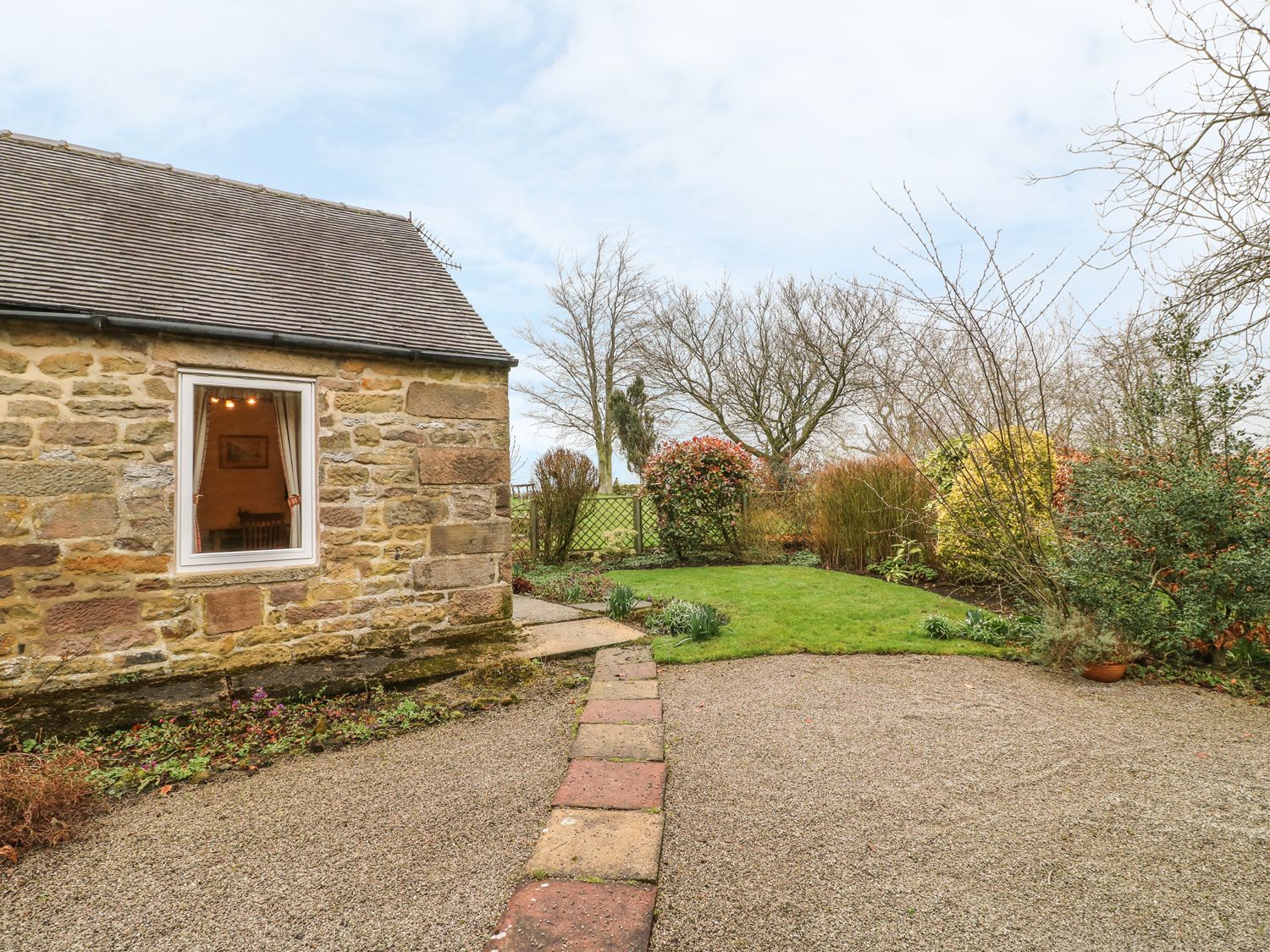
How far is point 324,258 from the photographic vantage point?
5.60 meters

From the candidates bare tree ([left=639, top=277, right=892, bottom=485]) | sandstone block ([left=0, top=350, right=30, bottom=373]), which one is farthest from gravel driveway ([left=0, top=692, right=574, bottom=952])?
bare tree ([left=639, top=277, right=892, bottom=485])

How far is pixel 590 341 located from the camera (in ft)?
78.9

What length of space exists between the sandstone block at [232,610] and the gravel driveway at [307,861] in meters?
1.23

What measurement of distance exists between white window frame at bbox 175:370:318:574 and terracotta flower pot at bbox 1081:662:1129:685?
5598 millimetres

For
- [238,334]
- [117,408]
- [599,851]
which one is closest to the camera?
[599,851]

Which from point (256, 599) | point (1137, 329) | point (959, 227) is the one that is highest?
point (959, 227)

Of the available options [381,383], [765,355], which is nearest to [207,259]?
[381,383]

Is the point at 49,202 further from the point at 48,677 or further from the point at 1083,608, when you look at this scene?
the point at 1083,608

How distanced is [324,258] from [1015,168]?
18.2 feet

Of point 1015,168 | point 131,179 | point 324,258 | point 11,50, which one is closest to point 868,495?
point 1015,168

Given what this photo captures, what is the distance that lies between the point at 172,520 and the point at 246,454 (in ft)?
17.6

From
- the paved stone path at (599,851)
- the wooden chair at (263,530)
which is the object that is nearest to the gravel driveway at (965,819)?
the paved stone path at (599,851)

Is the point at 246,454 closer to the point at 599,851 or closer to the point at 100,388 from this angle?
the point at 100,388

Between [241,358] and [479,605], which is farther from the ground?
[241,358]
